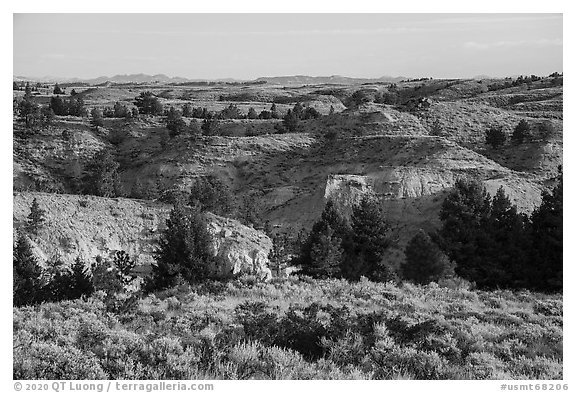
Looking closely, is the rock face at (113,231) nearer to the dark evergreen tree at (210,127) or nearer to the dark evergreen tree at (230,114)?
the dark evergreen tree at (210,127)

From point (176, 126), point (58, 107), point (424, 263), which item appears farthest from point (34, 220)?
point (58, 107)

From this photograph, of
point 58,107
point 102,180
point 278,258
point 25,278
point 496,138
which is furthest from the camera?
point 58,107

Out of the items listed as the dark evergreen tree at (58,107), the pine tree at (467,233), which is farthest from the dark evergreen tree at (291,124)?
the pine tree at (467,233)

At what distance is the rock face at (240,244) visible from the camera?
2727 centimetres

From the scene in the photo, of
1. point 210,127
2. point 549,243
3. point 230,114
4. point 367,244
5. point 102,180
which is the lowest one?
point 367,244

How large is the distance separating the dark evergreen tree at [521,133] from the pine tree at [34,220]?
41781 millimetres

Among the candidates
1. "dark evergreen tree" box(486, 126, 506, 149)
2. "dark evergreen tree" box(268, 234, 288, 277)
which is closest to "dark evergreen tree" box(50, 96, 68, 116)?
"dark evergreen tree" box(268, 234, 288, 277)

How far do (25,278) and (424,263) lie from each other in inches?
559

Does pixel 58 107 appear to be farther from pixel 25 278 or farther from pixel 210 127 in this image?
pixel 25 278

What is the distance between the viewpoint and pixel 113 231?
27.9 m

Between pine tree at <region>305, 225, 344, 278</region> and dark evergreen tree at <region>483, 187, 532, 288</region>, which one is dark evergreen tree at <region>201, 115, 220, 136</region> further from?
dark evergreen tree at <region>483, 187, 532, 288</region>

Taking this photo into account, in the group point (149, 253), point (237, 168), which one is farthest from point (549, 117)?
point (149, 253)

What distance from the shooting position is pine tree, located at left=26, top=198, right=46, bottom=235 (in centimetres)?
2483

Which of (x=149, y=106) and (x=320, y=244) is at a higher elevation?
(x=149, y=106)
